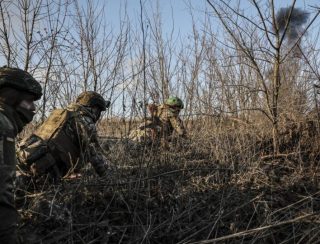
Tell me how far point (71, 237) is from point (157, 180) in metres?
1.02

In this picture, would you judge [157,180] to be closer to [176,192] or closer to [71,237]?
[176,192]

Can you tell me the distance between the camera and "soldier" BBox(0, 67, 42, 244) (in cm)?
189

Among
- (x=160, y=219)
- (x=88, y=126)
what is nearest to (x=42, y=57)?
(x=88, y=126)

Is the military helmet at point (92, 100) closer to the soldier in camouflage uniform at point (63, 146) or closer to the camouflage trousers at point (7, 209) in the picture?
the soldier in camouflage uniform at point (63, 146)

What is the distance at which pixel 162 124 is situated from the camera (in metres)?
4.73

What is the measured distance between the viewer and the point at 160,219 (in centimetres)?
335

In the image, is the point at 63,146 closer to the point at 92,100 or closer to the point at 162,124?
the point at 92,100

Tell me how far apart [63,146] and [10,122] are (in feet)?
6.57

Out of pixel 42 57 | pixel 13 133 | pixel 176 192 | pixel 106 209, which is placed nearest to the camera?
pixel 13 133

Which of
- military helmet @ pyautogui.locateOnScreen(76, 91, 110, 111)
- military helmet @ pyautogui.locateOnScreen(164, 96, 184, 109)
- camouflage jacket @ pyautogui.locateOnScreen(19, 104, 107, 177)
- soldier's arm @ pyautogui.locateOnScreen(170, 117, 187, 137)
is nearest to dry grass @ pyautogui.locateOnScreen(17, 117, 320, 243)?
camouflage jacket @ pyautogui.locateOnScreen(19, 104, 107, 177)

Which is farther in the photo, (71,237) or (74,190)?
(74,190)

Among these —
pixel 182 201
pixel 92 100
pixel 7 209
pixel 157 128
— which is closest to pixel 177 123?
pixel 157 128

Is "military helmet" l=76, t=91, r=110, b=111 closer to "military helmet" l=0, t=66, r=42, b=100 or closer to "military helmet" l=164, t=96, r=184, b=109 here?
"military helmet" l=164, t=96, r=184, b=109

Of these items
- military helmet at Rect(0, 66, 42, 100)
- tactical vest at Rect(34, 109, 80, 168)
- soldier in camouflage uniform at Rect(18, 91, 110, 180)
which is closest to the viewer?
military helmet at Rect(0, 66, 42, 100)
